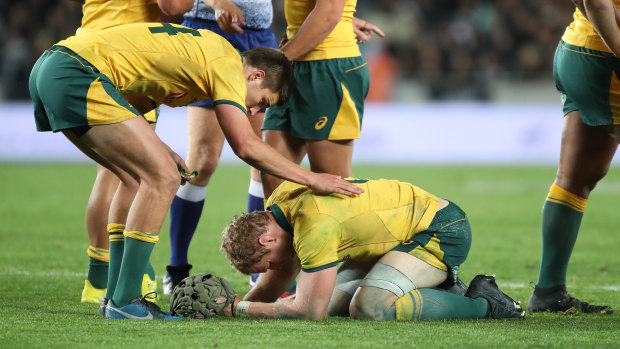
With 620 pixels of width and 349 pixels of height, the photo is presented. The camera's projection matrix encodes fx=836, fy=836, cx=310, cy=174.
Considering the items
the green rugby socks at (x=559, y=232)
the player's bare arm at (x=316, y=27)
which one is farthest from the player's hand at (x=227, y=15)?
the green rugby socks at (x=559, y=232)

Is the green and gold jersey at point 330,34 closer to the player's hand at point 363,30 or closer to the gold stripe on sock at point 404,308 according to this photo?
the player's hand at point 363,30

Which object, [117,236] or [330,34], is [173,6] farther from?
[117,236]

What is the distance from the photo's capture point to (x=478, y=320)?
4117 millimetres

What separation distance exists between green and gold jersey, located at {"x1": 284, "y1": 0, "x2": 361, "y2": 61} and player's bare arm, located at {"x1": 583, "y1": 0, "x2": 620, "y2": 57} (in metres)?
1.51

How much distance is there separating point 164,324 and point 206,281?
372 mm

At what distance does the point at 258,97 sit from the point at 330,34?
3.05 feet

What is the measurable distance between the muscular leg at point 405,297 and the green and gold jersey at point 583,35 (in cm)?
144

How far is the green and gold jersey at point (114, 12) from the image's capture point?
4707 millimetres

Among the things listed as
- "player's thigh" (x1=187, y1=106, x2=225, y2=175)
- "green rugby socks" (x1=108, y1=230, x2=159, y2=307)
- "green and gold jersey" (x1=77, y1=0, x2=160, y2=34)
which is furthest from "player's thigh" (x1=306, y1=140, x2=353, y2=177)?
"green rugby socks" (x1=108, y1=230, x2=159, y2=307)

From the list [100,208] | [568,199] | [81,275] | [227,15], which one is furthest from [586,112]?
[81,275]

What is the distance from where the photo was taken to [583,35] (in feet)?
14.5

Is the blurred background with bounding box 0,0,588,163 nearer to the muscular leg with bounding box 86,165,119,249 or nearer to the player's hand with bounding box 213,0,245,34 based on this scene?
the muscular leg with bounding box 86,165,119,249

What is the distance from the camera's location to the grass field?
3461 mm

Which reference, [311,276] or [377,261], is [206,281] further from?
[377,261]
